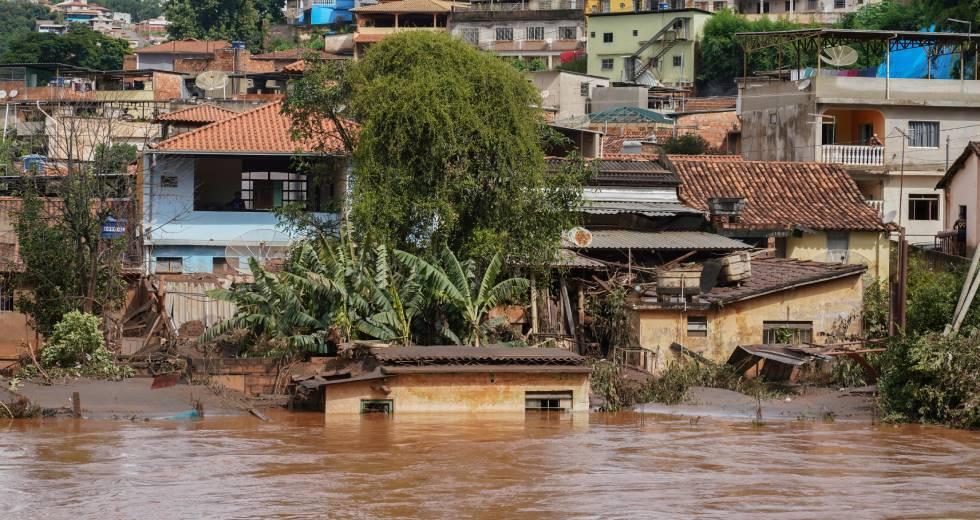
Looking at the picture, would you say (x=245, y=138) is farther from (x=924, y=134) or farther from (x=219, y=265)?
(x=924, y=134)

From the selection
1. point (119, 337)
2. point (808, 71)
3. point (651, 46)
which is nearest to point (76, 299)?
point (119, 337)

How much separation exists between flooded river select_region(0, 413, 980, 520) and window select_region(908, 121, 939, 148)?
50.8ft

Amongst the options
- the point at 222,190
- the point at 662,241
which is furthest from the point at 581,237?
the point at 222,190

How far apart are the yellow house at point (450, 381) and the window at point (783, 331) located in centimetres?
534

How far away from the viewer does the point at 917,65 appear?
43094mm

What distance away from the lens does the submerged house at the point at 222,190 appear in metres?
29.7

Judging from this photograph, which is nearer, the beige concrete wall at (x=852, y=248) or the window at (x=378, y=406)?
the window at (x=378, y=406)

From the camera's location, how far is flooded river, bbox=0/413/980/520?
1670 centimetres

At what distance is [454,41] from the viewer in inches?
1057

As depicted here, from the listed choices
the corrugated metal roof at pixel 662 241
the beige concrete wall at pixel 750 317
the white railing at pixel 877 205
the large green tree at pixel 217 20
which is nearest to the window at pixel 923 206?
the white railing at pixel 877 205

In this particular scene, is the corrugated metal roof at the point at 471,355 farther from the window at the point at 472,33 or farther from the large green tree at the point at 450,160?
the window at the point at 472,33

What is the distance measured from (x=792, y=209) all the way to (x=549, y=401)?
33.8ft

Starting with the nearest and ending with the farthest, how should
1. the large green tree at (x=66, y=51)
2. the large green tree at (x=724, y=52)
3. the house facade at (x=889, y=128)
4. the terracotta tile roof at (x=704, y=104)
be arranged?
the house facade at (x=889, y=128), the terracotta tile roof at (x=704, y=104), the large green tree at (x=724, y=52), the large green tree at (x=66, y=51)

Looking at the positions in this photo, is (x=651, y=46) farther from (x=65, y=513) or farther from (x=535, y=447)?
(x=65, y=513)
